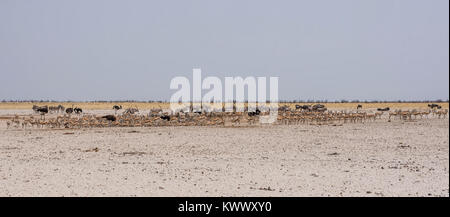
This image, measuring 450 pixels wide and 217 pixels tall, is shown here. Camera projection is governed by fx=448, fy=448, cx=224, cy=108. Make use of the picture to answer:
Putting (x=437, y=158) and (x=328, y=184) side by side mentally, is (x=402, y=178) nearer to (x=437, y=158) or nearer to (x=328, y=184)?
(x=328, y=184)

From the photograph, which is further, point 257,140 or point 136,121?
point 136,121

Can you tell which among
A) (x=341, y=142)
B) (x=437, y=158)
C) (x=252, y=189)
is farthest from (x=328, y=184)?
(x=341, y=142)

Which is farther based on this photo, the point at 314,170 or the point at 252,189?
the point at 314,170

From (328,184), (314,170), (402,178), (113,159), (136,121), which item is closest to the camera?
(328,184)

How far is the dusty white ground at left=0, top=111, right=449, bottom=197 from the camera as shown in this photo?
33.2 feet

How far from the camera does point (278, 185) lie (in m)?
10.6

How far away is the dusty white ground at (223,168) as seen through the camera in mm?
10133

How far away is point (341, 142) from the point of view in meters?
21.8

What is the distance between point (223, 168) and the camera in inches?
523

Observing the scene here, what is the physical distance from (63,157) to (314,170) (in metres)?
8.87
